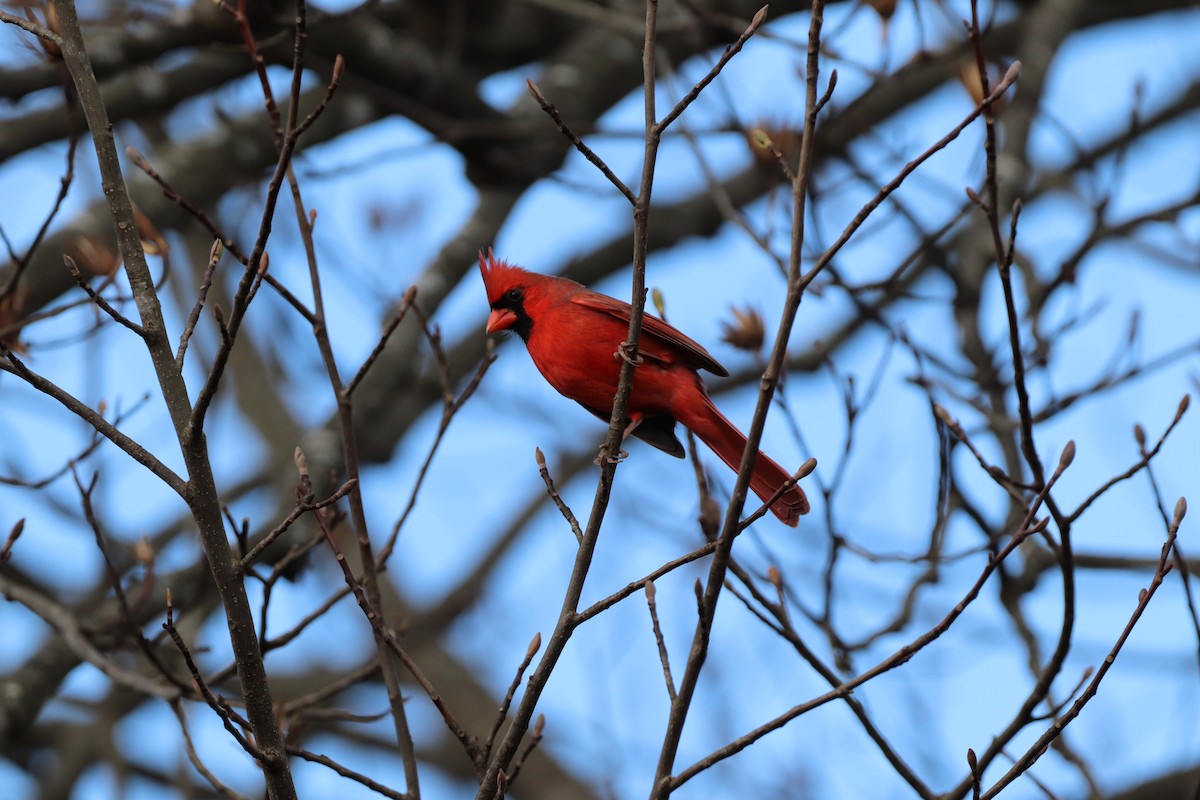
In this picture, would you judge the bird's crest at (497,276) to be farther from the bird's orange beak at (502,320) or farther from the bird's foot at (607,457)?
the bird's foot at (607,457)

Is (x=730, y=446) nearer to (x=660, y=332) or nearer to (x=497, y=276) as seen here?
(x=660, y=332)

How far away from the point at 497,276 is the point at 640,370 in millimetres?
652

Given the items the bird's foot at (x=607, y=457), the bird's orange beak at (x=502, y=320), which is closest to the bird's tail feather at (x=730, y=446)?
the bird's orange beak at (x=502, y=320)

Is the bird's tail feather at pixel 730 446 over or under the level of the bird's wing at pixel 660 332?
under

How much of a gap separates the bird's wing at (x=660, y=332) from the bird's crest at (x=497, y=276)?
0.28 meters

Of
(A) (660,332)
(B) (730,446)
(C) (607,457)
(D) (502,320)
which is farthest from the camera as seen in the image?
(D) (502,320)

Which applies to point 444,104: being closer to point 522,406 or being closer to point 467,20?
point 467,20

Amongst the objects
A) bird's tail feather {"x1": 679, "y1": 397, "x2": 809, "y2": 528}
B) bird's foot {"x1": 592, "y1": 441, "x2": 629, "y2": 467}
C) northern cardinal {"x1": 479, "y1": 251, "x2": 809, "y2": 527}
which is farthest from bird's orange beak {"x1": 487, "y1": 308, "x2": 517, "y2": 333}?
bird's foot {"x1": 592, "y1": 441, "x2": 629, "y2": 467}

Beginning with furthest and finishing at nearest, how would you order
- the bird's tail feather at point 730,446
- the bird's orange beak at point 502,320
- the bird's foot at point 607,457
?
1. the bird's orange beak at point 502,320
2. the bird's tail feather at point 730,446
3. the bird's foot at point 607,457

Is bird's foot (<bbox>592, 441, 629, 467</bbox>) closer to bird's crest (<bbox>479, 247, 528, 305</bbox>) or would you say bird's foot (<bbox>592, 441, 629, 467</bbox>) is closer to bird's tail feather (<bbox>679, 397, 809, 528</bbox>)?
bird's tail feather (<bbox>679, 397, 809, 528</bbox>)

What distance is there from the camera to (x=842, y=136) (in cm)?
619

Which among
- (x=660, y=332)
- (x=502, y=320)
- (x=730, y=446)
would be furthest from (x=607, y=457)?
(x=502, y=320)

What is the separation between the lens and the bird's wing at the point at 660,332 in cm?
357

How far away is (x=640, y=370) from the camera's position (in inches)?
142
